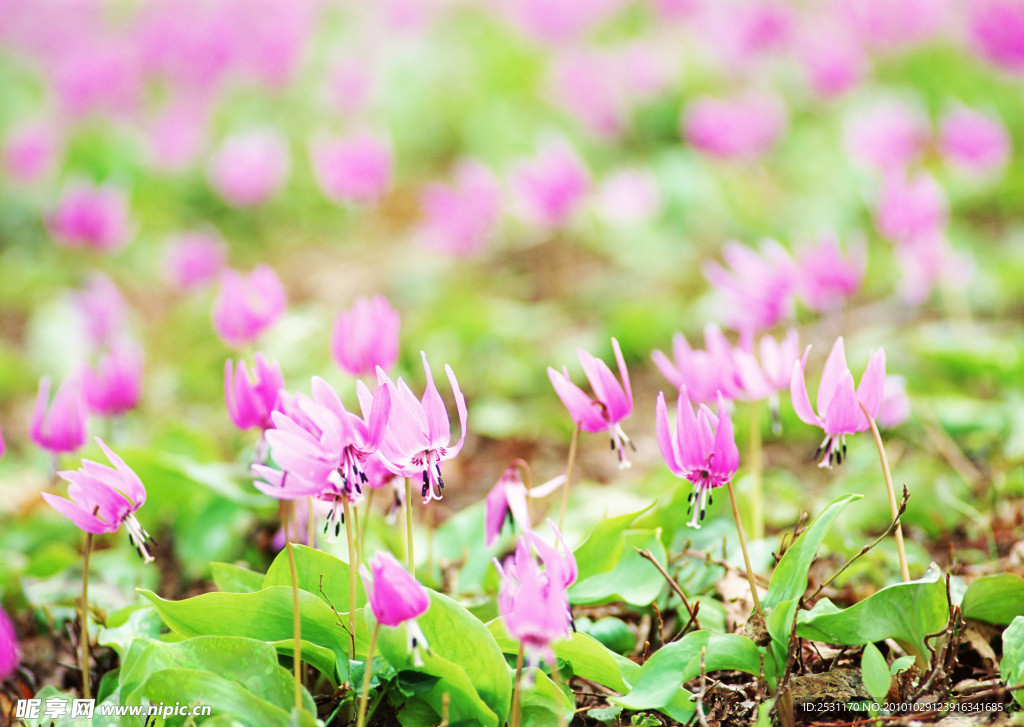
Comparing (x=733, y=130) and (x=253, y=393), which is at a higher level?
(x=733, y=130)

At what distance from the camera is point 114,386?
2426 mm

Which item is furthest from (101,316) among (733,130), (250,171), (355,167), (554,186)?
(733,130)

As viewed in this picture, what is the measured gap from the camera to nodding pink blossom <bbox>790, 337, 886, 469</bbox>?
55.5 inches

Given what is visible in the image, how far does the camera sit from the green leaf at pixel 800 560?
1.41 meters

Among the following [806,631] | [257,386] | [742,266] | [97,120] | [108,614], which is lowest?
[108,614]

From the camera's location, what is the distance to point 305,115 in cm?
761

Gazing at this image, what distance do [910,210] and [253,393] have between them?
2.43 m

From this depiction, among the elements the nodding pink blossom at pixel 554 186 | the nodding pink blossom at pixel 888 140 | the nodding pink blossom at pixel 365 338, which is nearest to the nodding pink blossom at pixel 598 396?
the nodding pink blossom at pixel 365 338

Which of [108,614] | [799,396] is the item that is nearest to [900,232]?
[799,396]

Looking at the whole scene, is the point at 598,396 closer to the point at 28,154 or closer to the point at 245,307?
the point at 245,307

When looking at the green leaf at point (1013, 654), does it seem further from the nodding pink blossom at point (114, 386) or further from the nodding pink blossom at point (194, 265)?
the nodding pink blossom at point (194, 265)

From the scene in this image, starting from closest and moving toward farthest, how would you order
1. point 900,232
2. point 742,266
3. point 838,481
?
point 742,266 < point 838,481 < point 900,232

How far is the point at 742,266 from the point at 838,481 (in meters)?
0.88

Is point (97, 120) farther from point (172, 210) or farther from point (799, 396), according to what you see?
point (799, 396)
